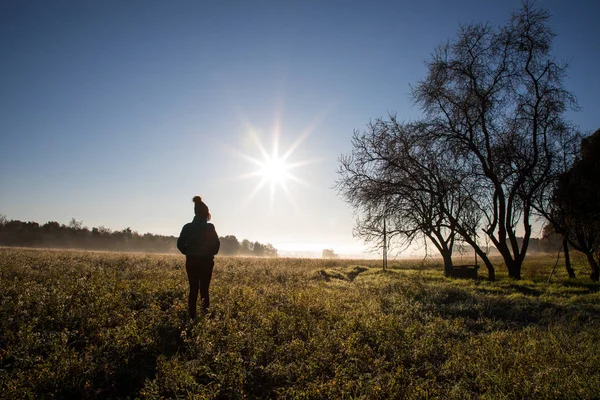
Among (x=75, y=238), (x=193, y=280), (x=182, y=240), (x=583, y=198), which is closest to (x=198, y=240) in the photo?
(x=182, y=240)

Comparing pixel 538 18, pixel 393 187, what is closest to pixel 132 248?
pixel 393 187

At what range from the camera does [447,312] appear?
838 centimetres

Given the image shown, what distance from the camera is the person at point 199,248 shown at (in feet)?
23.2

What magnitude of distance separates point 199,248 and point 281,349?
10.5ft

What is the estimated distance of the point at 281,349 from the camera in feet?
17.0

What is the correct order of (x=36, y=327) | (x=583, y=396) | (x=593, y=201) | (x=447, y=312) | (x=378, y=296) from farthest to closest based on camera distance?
(x=593, y=201)
(x=378, y=296)
(x=447, y=312)
(x=36, y=327)
(x=583, y=396)

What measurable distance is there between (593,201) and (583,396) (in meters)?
13.2

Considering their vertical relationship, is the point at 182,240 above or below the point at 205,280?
above

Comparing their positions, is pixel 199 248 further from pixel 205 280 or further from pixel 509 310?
pixel 509 310

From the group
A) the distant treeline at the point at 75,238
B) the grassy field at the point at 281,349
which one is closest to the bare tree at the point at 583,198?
the grassy field at the point at 281,349

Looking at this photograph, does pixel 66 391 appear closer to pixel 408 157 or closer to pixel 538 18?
pixel 408 157

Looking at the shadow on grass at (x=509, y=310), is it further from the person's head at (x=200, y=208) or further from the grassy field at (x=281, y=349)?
the person's head at (x=200, y=208)

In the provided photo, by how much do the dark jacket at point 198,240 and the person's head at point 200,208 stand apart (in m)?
0.14

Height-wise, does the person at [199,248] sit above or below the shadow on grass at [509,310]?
above
